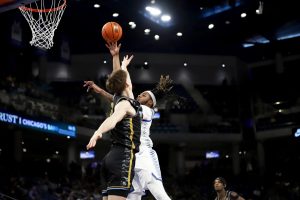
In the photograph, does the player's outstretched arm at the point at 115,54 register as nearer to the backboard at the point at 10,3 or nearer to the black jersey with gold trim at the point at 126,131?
the black jersey with gold trim at the point at 126,131

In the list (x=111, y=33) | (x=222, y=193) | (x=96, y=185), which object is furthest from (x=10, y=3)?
(x=96, y=185)

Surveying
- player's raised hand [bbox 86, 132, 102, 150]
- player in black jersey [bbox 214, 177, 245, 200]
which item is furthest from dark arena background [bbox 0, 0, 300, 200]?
→ player's raised hand [bbox 86, 132, 102, 150]

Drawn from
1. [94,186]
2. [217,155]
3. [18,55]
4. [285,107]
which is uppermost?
[18,55]

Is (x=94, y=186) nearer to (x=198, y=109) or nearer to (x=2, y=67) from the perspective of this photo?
(x=2, y=67)

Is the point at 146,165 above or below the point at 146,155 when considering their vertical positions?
below

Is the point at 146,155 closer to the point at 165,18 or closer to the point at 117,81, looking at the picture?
the point at 117,81

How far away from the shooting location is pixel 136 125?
411 centimetres

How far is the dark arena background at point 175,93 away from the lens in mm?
18078

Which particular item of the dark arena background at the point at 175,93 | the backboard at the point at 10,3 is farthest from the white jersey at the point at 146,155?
the dark arena background at the point at 175,93

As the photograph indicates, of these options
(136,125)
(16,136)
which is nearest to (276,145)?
(16,136)

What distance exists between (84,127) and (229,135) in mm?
7895

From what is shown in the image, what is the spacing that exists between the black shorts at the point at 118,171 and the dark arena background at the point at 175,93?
11.8 m

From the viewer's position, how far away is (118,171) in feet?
12.8

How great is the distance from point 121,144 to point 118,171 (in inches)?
9.2
